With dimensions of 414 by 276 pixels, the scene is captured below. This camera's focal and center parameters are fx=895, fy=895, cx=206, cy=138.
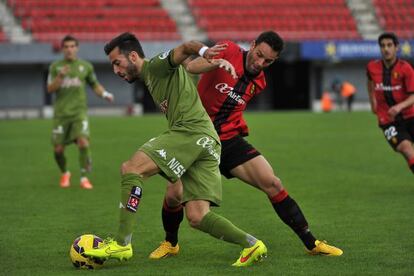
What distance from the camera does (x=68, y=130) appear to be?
14.5m

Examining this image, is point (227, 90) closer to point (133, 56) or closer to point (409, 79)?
point (133, 56)

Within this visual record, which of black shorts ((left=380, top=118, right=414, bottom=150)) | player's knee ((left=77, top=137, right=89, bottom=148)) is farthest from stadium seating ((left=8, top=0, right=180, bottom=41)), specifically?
black shorts ((left=380, top=118, right=414, bottom=150))

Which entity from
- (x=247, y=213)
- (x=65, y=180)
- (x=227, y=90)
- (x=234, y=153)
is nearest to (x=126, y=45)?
(x=227, y=90)

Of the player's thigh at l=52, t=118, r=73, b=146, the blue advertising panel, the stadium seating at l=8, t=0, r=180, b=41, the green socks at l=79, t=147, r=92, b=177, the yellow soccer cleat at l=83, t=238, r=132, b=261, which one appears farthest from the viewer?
the blue advertising panel

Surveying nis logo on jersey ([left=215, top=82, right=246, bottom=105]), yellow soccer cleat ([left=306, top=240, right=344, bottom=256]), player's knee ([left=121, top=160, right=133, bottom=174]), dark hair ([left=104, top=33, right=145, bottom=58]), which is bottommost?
yellow soccer cleat ([left=306, top=240, right=344, bottom=256])

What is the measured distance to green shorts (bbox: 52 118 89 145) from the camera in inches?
567

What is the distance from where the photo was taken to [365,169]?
650 inches

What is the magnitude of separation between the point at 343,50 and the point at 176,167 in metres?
37.3

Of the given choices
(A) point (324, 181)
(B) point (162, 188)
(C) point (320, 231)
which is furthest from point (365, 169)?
(C) point (320, 231)

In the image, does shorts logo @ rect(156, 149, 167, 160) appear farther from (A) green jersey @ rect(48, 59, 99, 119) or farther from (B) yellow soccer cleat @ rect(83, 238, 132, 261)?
(A) green jersey @ rect(48, 59, 99, 119)

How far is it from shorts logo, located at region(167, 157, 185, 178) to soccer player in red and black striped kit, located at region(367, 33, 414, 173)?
5.30 metres

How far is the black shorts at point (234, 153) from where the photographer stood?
26.2 feet

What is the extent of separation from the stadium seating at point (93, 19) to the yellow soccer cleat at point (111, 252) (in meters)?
34.9

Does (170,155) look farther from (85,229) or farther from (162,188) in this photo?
(162,188)
